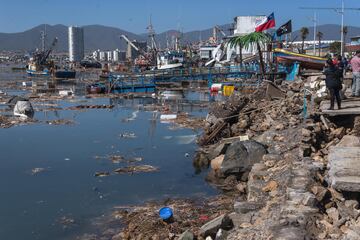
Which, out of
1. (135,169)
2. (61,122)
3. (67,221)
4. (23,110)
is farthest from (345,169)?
(23,110)

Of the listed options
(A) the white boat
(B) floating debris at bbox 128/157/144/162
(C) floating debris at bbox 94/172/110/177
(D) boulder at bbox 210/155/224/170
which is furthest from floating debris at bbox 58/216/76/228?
(A) the white boat

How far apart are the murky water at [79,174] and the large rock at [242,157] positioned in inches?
37.0

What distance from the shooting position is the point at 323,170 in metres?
10.2

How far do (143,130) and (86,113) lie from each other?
30.9 feet

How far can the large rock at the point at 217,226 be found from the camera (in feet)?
29.8

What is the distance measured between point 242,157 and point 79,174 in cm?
571

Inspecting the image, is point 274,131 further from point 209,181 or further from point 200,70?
point 200,70

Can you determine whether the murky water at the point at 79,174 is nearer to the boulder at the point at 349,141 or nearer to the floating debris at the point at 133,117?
the floating debris at the point at 133,117

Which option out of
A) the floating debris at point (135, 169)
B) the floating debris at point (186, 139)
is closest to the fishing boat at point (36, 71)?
the floating debris at point (186, 139)

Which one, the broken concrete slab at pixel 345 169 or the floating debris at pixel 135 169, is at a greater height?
the broken concrete slab at pixel 345 169

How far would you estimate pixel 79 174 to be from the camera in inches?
667

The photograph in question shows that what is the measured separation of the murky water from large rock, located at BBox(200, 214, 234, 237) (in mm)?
3270

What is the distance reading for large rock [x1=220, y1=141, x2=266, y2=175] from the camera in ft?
48.9

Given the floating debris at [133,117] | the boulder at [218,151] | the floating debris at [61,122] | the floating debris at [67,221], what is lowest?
the floating debris at [67,221]
